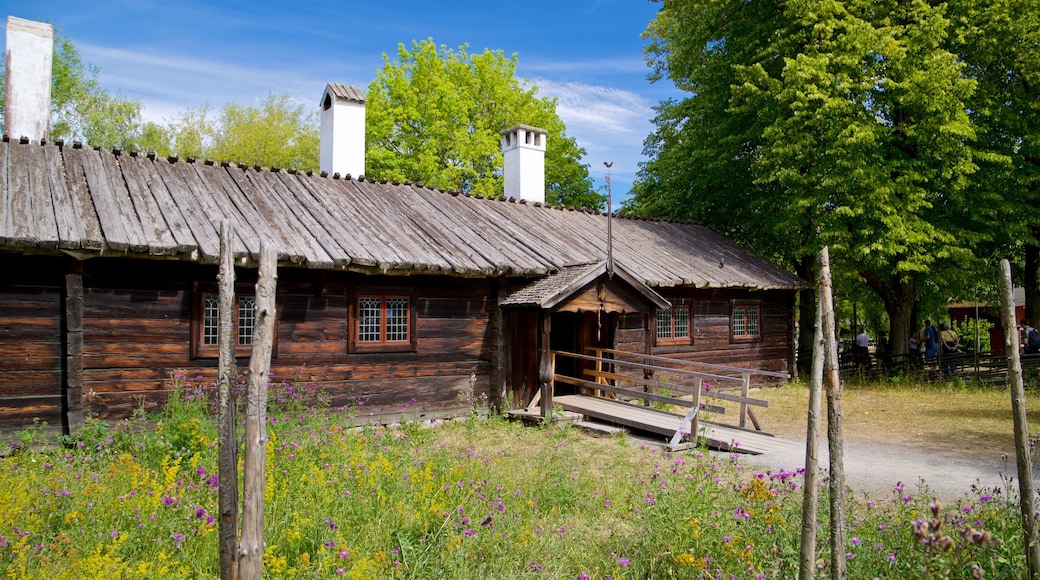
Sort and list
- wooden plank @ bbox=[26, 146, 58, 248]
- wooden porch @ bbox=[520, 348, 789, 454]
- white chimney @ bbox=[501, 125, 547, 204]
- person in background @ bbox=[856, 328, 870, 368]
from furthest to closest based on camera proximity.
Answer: person in background @ bbox=[856, 328, 870, 368]
white chimney @ bbox=[501, 125, 547, 204]
wooden porch @ bbox=[520, 348, 789, 454]
wooden plank @ bbox=[26, 146, 58, 248]

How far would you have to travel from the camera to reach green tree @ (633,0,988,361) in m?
16.4

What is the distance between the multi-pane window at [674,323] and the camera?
634 inches

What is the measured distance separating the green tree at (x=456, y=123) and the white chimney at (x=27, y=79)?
16016mm

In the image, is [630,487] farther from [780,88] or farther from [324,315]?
[780,88]

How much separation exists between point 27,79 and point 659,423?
12.1 meters

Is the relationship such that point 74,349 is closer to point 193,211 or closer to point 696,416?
point 193,211

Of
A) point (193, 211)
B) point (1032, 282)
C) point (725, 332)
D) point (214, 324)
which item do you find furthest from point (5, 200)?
point (1032, 282)

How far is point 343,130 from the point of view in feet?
50.8

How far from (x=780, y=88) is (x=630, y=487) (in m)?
14.0

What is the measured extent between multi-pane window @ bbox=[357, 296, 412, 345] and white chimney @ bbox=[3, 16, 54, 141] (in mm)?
6374

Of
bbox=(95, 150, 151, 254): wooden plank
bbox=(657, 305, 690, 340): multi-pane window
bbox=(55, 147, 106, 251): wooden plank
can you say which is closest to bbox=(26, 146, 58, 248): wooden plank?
bbox=(55, 147, 106, 251): wooden plank

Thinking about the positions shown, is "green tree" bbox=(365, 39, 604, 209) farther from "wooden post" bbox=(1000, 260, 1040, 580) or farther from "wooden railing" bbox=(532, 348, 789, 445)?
"wooden post" bbox=(1000, 260, 1040, 580)

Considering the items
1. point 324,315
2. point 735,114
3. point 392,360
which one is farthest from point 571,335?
point 735,114

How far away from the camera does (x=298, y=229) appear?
1123 cm
